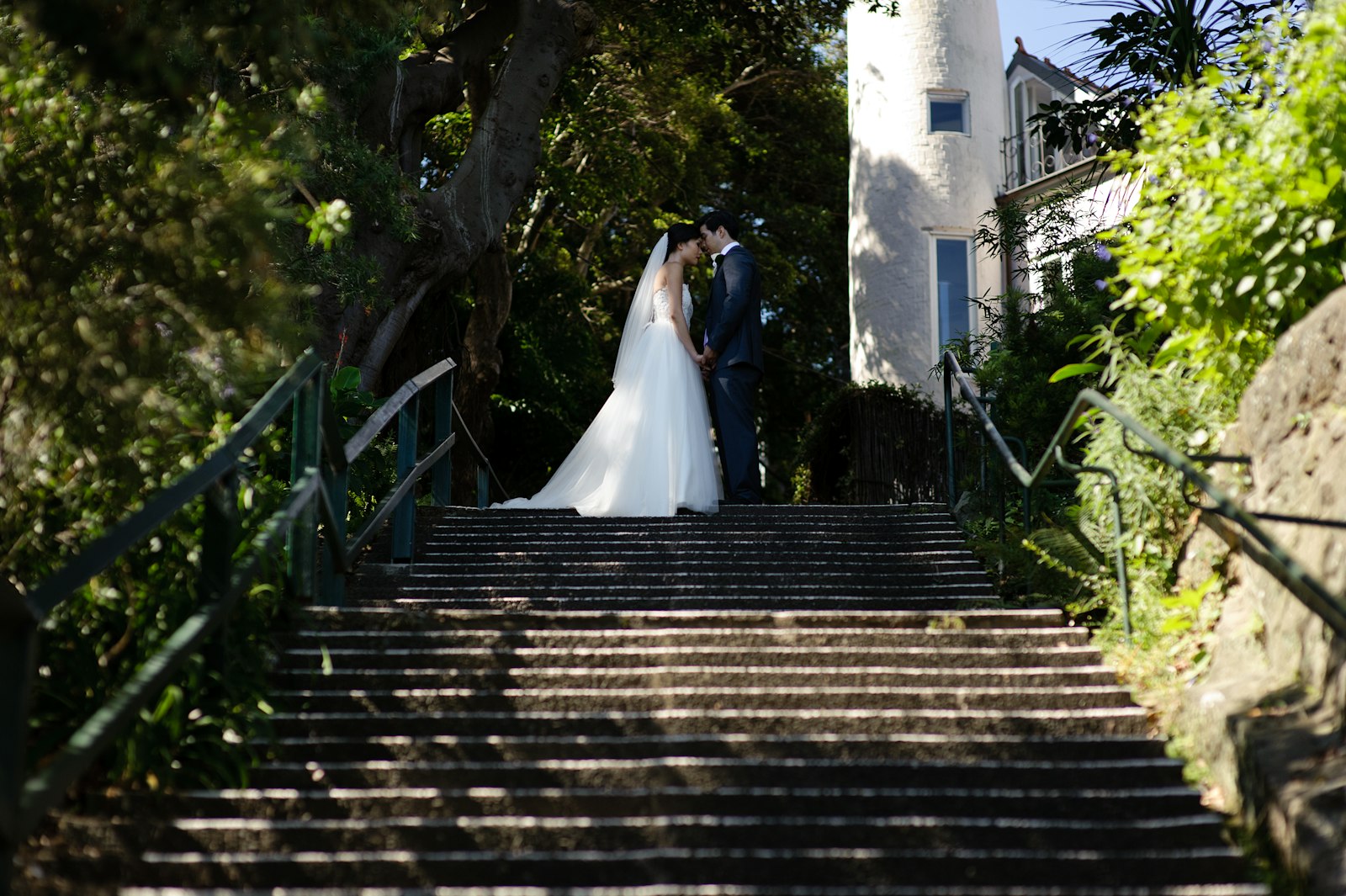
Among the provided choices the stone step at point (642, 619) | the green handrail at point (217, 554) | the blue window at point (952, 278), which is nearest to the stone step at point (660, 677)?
the stone step at point (642, 619)

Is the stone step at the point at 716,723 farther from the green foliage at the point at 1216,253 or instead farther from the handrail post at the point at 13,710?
the handrail post at the point at 13,710

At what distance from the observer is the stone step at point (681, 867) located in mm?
3660

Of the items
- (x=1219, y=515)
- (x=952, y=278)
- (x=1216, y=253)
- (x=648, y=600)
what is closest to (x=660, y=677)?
(x=648, y=600)

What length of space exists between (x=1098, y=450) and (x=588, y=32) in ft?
24.4

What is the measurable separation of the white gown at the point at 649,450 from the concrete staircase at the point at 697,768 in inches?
103

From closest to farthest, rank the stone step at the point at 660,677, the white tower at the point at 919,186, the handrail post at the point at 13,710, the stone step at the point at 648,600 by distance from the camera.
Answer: the handrail post at the point at 13,710 → the stone step at the point at 660,677 → the stone step at the point at 648,600 → the white tower at the point at 919,186

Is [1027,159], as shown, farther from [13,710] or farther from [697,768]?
[13,710]

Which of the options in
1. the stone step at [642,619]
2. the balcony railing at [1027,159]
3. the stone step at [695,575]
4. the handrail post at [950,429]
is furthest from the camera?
the balcony railing at [1027,159]

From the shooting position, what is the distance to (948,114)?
16484 millimetres

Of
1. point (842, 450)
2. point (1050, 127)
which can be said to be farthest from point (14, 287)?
point (842, 450)

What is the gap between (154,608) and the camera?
4426 millimetres

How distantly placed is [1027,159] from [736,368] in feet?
32.4

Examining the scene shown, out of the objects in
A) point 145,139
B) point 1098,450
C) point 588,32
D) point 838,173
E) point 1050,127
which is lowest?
point 1098,450

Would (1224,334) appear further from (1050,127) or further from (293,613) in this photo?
(1050,127)
